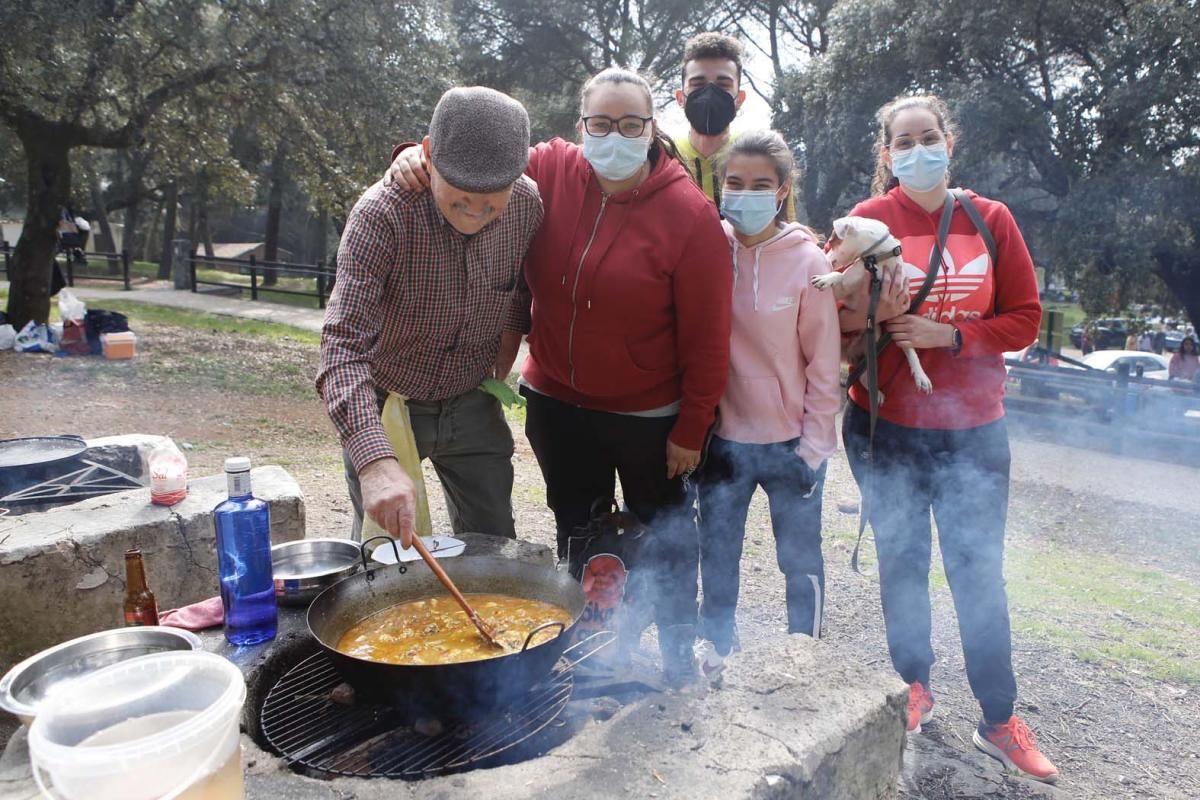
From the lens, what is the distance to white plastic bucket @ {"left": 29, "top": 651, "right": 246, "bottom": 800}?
131cm

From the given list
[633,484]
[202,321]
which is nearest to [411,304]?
[633,484]

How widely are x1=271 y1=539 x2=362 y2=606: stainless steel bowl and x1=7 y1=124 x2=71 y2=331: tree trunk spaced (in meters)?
10.9

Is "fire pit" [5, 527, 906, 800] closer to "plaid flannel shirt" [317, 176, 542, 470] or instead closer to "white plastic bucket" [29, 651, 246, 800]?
"white plastic bucket" [29, 651, 246, 800]

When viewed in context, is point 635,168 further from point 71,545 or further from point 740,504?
point 71,545

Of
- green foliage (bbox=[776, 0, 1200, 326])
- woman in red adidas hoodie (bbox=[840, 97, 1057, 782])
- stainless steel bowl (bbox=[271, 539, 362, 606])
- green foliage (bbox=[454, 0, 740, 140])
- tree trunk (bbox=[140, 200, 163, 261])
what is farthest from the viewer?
tree trunk (bbox=[140, 200, 163, 261])

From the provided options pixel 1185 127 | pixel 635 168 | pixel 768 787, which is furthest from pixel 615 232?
pixel 1185 127

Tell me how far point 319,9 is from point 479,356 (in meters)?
9.36

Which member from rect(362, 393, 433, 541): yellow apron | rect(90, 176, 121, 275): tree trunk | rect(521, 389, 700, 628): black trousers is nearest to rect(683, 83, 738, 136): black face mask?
rect(521, 389, 700, 628): black trousers

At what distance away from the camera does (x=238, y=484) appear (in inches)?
91.2

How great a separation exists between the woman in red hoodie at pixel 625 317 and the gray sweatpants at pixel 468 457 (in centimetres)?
16

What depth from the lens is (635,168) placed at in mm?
2793

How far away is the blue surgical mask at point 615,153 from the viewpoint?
274cm

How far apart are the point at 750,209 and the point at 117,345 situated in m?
10.6

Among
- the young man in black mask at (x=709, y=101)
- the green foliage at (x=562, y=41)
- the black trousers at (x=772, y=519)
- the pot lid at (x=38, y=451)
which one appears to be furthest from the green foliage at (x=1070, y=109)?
the pot lid at (x=38, y=451)
